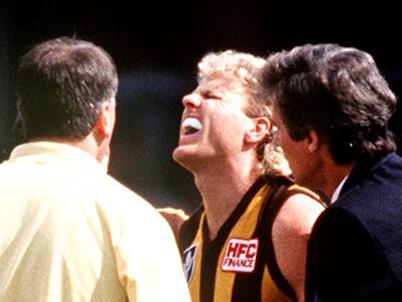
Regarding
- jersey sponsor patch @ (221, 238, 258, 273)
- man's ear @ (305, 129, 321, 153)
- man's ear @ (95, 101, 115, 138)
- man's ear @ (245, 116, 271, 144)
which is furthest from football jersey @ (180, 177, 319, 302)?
man's ear @ (95, 101, 115, 138)

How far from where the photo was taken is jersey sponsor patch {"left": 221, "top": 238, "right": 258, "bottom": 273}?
3488 millimetres

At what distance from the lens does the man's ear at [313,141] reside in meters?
3.13

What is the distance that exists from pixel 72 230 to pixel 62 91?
32cm

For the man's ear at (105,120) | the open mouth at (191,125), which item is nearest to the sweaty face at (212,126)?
the open mouth at (191,125)

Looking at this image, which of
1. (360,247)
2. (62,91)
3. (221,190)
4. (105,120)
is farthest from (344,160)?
(221,190)

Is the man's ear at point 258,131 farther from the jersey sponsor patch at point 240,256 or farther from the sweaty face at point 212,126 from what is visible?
the jersey sponsor patch at point 240,256

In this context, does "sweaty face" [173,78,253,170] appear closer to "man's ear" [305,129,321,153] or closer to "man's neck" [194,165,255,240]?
"man's neck" [194,165,255,240]

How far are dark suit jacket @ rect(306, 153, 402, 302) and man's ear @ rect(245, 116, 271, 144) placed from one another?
108 centimetres

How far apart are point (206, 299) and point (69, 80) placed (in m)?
1.00

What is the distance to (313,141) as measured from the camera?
10.3 ft

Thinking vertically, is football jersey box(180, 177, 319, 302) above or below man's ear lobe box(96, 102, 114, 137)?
below

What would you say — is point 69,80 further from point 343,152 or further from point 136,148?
point 136,148

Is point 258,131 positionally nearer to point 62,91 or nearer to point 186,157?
point 186,157

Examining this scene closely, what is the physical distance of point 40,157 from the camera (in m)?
2.82
